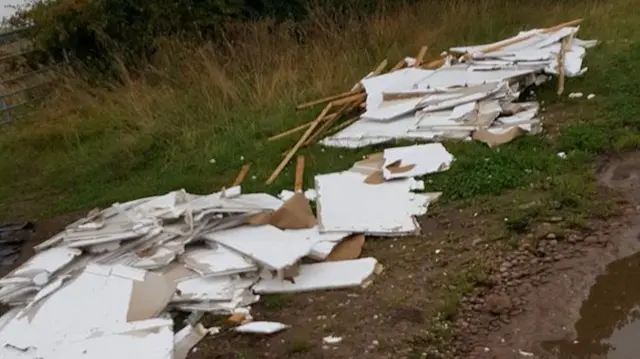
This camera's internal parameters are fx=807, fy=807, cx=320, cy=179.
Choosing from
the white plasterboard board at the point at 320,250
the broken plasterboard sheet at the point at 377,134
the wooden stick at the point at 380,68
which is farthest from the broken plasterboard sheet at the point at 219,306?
the wooden stick at the point at 380,68

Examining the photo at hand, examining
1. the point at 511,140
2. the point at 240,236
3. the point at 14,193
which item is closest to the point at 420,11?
the point at 511,140

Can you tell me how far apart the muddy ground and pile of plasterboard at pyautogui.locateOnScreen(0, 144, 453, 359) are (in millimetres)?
144

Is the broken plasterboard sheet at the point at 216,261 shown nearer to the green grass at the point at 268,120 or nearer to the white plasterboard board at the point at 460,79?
the green grass at the point at 268,120

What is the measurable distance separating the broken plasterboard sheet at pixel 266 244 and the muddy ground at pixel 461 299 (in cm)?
27

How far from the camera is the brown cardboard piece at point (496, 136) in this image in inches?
280

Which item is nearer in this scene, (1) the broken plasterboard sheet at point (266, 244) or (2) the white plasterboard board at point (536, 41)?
(1) the broken plasterboard sheet at point (266, 244)

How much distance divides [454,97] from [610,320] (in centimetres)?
354

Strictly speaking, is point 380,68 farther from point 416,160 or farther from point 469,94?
point 416,160

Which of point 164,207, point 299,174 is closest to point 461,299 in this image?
point 164,207

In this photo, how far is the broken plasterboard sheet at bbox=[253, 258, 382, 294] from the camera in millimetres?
5238

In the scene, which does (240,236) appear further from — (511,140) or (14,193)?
(14,193)

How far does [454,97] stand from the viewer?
25.5ft

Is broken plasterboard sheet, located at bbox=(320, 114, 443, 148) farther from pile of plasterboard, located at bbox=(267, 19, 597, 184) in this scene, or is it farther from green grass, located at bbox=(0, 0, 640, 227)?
green grass, located at bbox=(0, 0, 640, 227)

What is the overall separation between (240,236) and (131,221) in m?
0.88
